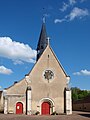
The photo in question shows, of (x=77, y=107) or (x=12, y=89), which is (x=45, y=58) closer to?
(x=12, y=89)

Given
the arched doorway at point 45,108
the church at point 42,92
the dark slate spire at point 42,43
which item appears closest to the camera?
the church at point 42,92

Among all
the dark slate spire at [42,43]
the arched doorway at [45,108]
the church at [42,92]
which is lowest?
the arched doorway at [45,108]

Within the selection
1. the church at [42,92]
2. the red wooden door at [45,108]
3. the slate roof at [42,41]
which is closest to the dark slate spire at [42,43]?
the slate roof at [42,41]

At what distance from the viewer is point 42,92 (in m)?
36.8

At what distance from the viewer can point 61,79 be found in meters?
37.5

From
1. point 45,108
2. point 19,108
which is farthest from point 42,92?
point 19,108

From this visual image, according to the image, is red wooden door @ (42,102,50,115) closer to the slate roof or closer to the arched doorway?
the arched doorway

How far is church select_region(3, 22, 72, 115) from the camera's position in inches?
1421

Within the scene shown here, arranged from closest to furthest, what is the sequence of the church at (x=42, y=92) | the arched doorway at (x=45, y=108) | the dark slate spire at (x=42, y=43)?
the church at (x=42, y=92) < the arched doorway at (x=45, y=108) < the dark slate spire at (x=42, y=43)

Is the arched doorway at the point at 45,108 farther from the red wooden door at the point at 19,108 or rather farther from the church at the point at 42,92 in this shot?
the red wooden door at the point at 19,108

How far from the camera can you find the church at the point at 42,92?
36.1 meters

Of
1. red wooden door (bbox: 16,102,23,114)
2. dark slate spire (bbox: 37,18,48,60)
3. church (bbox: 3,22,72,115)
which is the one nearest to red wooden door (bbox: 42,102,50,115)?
church (bbox: 3,22,72,115)

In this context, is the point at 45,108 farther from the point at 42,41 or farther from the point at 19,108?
the point at 42,41

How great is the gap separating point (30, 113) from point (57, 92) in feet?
15.9
